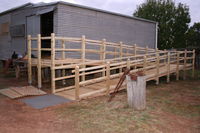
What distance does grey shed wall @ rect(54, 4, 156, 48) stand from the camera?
29.6 ft

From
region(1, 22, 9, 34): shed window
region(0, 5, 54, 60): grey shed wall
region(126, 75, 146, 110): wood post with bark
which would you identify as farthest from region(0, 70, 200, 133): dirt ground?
region(1, 22, 9, 34): shed window

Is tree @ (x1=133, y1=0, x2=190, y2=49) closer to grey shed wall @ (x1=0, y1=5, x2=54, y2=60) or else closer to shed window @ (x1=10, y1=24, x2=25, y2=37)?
grey shed wall @ (x1=0, y1=5, x2=54, y2=60)

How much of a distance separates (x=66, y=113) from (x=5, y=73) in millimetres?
7329

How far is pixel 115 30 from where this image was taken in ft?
38.2

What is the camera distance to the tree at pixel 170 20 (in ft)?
82.9

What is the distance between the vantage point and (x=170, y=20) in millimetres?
25562

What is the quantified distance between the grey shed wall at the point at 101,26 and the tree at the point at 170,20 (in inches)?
465

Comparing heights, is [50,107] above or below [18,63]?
below

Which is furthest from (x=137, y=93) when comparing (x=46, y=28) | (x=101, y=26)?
(x=46, y=28)

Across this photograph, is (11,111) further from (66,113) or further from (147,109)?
(147,109)

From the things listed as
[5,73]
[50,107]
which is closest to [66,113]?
[50,107]

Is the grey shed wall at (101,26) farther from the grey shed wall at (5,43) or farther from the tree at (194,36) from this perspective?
the tree at (194,36)

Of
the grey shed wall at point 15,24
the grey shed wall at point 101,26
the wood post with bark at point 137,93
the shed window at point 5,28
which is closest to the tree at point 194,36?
the grey shed wall at point 101,26

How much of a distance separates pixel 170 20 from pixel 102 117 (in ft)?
Answer: 77.9
